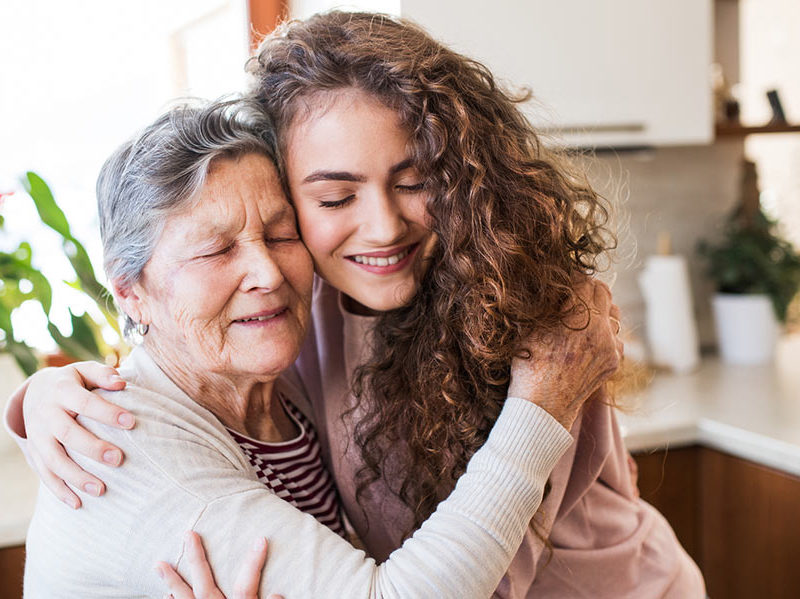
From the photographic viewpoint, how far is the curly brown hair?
110 cm

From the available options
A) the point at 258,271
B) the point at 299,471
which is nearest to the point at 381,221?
the point at 258,271

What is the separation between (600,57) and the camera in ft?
6.67

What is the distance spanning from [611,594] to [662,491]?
0.79m

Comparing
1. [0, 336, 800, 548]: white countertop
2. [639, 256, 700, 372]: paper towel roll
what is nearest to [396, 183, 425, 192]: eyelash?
[0, 336, 800, 548]: white countertop

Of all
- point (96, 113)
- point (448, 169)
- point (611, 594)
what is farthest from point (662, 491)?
point (96, 113)

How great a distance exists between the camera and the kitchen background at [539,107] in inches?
74.7

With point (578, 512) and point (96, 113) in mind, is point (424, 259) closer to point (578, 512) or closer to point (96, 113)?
point (578, 512)

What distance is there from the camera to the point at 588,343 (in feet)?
3.69

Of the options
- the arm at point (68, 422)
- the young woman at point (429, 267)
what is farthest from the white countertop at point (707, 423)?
the arm at point (68, 422)

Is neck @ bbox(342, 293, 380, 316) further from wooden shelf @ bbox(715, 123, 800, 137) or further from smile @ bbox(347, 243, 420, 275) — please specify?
wooden shelf @ bbox(715, 123, 800, 137)

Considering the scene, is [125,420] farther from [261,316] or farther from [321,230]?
[321,230]

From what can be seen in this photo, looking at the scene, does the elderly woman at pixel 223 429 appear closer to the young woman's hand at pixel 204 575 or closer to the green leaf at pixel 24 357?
the young woman's hand at pixel 204 575

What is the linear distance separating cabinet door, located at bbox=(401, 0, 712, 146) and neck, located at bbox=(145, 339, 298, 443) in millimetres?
926

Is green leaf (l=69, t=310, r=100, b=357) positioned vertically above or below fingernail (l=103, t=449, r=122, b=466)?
below
